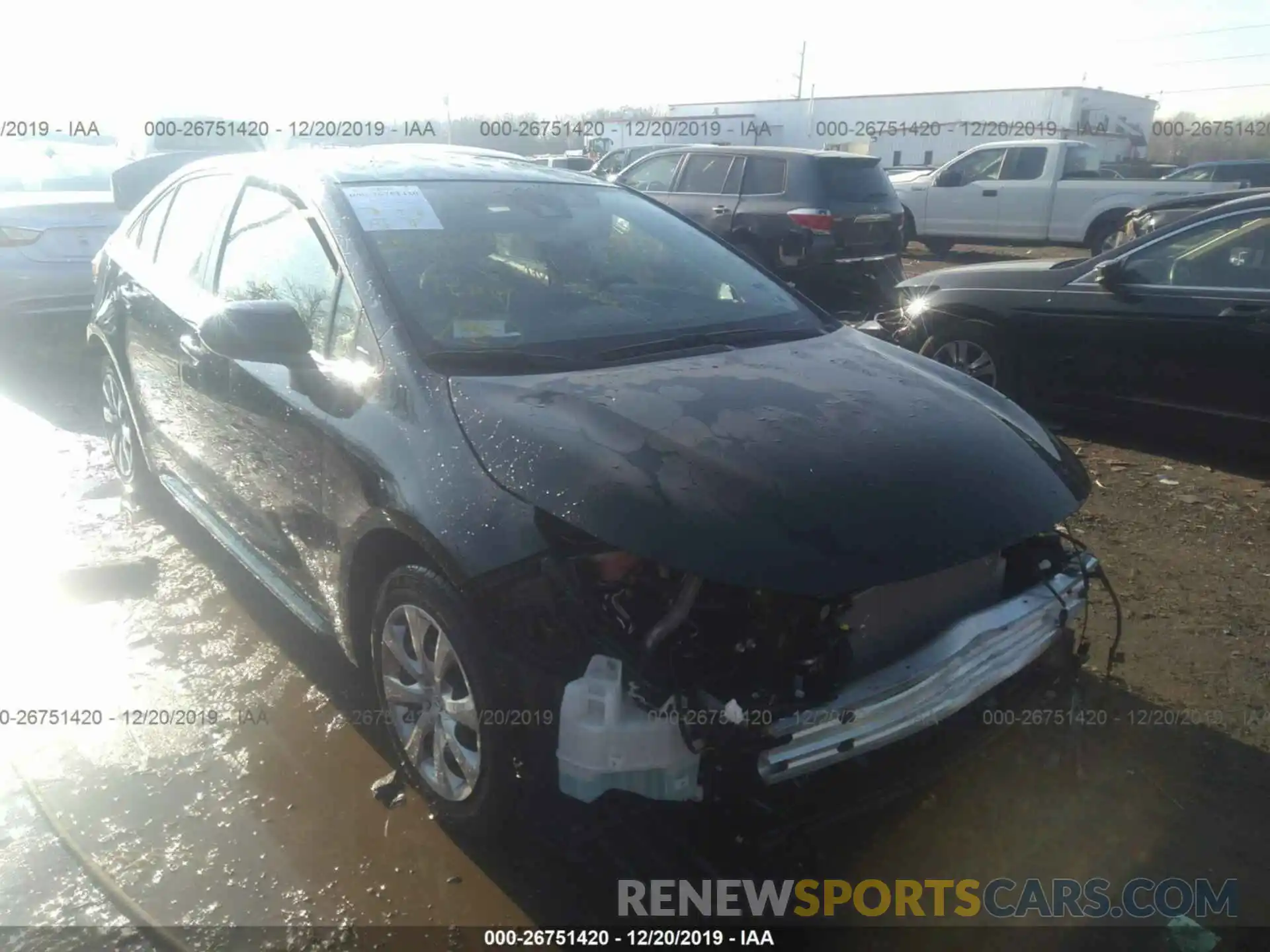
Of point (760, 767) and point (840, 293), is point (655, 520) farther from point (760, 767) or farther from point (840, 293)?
point (840, 293)

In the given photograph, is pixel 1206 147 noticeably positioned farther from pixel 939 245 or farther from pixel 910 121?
pixel 939 245

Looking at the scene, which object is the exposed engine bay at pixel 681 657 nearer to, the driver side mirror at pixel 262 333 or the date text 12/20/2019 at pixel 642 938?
the date text 12/20/2019 at pixel 642 938

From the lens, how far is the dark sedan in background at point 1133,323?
5203mm

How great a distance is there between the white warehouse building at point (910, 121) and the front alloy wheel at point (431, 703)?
24814mm

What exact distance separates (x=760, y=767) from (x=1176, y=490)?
403cm

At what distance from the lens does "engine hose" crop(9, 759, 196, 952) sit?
2.42m

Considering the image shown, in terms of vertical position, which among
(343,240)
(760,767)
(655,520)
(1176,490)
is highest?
(343,240)

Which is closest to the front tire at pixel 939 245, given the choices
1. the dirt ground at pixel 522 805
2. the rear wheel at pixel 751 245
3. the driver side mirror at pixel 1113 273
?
the rear wheel at pixel 751 245

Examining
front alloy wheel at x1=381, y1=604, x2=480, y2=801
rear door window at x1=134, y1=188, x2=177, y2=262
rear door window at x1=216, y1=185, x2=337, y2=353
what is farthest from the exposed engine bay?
rear door window at x1=134, y1=188, x2=177, y2=262

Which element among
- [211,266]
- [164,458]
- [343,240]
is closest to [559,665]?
[343,240]

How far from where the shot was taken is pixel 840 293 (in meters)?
9.21

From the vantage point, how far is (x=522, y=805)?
2.42 metres

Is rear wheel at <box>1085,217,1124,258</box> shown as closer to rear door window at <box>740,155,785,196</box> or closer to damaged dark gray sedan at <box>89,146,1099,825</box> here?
rear door window at <box>740,155,785,196</box>

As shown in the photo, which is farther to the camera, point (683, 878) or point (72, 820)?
point (72, 820)
